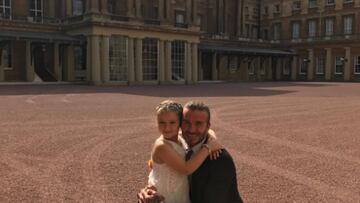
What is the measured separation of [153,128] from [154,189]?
8.03m

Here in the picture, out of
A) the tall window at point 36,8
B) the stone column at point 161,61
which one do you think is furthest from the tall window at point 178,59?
the tall window at point 36,8

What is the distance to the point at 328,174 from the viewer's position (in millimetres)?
6562

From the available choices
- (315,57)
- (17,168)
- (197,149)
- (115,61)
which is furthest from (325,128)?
(315,57)

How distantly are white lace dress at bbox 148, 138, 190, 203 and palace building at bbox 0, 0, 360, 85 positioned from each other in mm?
30340

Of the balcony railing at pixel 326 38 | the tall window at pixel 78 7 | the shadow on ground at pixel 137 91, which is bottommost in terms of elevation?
the shadow on ground at pixel 137 91

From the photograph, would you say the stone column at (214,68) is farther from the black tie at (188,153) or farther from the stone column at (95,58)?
the black tie at (188,153)

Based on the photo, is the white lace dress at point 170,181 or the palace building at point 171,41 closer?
the white lace dress at point 170,181

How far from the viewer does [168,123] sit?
9.62 ft

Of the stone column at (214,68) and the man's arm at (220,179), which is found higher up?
the stone column at (214,68)

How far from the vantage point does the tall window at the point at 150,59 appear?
120ft

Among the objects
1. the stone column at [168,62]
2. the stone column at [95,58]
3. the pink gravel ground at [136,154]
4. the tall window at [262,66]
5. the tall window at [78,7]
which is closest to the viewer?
the pink gravel ground at [136,154]

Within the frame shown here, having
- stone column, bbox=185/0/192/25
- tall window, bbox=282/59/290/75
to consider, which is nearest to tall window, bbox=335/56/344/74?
tall window, bbox=282/59/290/75

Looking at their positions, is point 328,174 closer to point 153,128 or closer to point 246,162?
point 246,162

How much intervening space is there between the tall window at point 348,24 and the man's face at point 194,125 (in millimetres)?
55210
